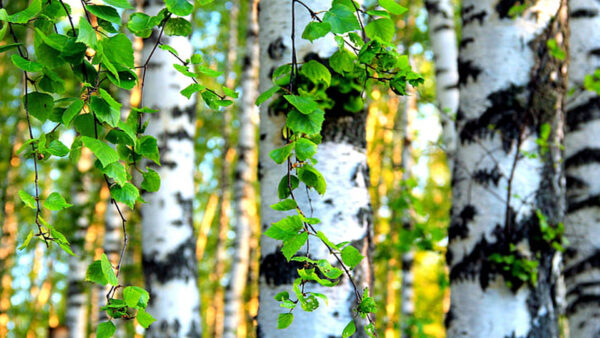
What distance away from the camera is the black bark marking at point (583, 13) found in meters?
3.69

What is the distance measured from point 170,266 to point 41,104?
8.00 ft

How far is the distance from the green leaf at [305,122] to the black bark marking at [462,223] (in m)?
1.77

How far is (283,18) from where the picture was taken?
6.86ft

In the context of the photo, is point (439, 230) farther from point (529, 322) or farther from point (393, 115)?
point (393, 115)

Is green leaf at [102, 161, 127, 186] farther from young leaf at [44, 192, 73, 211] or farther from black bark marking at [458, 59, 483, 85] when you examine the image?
black bark marking at [458, 59, 483, 85]

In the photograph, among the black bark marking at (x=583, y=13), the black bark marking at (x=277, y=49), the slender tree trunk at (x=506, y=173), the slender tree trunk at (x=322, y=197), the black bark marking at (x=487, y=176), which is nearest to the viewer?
the slender tree trunk at (x=322, y=197)

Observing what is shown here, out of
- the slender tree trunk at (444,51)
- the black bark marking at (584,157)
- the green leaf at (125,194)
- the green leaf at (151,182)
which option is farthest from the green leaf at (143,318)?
the slender tree trunk at (444,51)

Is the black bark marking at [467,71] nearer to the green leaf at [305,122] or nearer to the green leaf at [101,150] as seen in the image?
the green leaf at [305,122]

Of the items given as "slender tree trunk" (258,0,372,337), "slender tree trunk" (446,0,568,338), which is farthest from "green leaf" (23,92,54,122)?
"slender tree trunk" (446,0,568,338)

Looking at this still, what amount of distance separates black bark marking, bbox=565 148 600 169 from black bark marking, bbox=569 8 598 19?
101cm

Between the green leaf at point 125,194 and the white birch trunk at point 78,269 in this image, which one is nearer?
the green leaf at point 125,194

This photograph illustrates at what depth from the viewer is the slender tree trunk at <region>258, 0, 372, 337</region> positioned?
71.7 inches

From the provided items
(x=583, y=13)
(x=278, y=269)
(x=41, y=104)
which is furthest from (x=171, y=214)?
(x=583, y=13)

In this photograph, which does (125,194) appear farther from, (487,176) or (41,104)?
(487,176)
